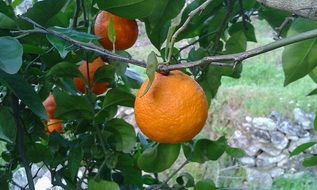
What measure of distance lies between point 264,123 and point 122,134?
8.79 feet

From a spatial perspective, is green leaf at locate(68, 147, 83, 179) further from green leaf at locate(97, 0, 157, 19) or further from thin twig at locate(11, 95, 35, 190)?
green leaf at locate(97, 0, 157, 19)

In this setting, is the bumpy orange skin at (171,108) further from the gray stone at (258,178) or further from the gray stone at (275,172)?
the gray stone at (275,172)

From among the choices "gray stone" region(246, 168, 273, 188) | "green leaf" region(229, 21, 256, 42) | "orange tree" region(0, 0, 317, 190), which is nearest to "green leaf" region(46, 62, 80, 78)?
"orange tree" region(0, 0, 317, 190)

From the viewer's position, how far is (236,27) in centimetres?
96

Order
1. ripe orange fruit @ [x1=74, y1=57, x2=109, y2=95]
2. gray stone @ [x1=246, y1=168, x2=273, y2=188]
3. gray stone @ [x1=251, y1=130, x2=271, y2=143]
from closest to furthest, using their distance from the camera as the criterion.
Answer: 1. ripe orange fruit @ [x1=74, y1=57, x2=109, y2=95]
2. gray stone @ [x1=246, y1=168, x2=273, y2=188]
3. gray stone @ [x1=251, y1=130, x2=271, y2=143]

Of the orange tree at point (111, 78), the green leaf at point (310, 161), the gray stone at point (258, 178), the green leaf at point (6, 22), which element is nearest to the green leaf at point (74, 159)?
the orange tree at point (111, 78)

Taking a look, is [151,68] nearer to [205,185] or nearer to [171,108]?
[171,108]

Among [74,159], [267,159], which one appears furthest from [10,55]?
[267,159]

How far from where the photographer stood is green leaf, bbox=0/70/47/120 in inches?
23.0

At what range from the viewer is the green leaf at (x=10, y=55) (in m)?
0.52

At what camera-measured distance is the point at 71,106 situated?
0.74 m

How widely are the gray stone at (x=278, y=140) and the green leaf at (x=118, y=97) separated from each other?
2668 mm

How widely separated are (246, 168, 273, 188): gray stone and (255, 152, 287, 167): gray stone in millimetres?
52

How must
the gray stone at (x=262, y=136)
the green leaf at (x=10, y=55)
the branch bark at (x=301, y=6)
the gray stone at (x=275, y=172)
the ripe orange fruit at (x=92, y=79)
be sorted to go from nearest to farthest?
1. the branch bark at (x=301, y=6)
2. the green leaf at (x=10, y=55)
3. the ripe orange fruit at (x=92, y=79)
4. the gray stone at (x=275, y=172)
5. the gray stone at (x=262, y=136)
